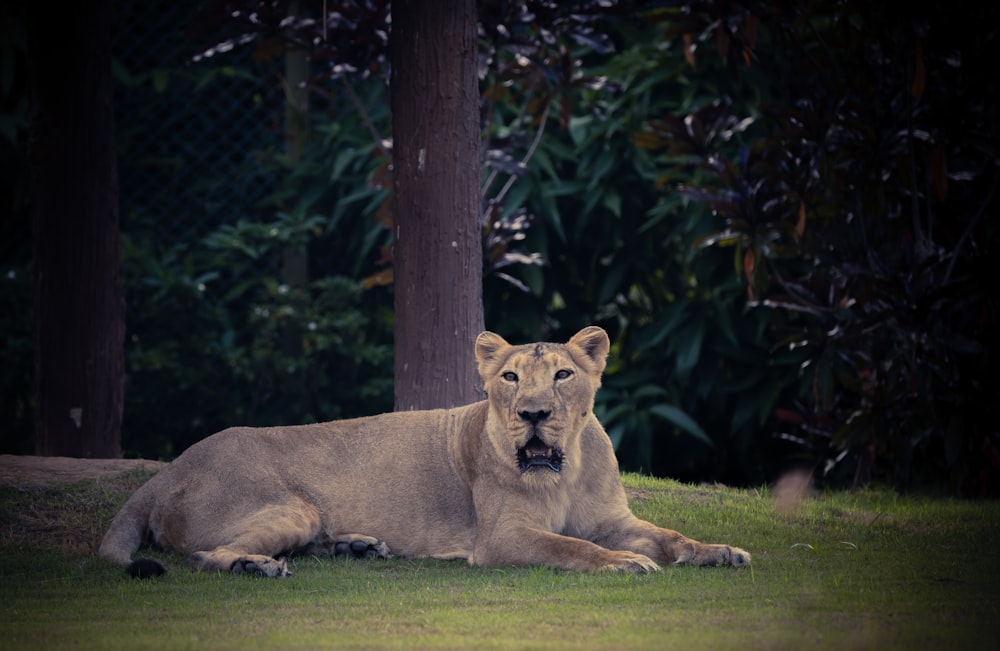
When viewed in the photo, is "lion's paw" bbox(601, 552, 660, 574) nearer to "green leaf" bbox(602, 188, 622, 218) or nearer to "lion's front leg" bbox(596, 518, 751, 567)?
"lion's front leg" bbox(596, 518, 751, 567)

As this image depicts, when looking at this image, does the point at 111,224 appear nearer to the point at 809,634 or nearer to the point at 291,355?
the point at 291,355

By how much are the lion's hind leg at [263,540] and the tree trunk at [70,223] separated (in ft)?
8.76

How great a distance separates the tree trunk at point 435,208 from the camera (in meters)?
7.18

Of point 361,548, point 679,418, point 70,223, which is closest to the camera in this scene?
point 361,548

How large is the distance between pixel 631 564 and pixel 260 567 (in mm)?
1547

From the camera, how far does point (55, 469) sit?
23.5ft

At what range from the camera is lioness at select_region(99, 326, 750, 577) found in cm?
577

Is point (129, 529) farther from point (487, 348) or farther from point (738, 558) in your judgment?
point (738, 558)

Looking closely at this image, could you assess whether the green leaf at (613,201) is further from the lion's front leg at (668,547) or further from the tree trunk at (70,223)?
the lion's front leg at (668,547)

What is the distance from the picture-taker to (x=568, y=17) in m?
8.18

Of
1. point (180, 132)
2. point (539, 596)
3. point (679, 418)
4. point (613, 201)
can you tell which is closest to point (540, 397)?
point (539, 596)

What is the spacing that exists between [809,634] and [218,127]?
27.2 ft

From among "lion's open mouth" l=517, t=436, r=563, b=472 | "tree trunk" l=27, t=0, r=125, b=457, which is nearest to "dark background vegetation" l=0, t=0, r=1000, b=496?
"tree trunk" l=27, t=0, r=125, b=457

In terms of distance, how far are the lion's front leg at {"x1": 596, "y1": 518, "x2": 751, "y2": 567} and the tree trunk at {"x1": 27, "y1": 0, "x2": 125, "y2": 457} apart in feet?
12.5
